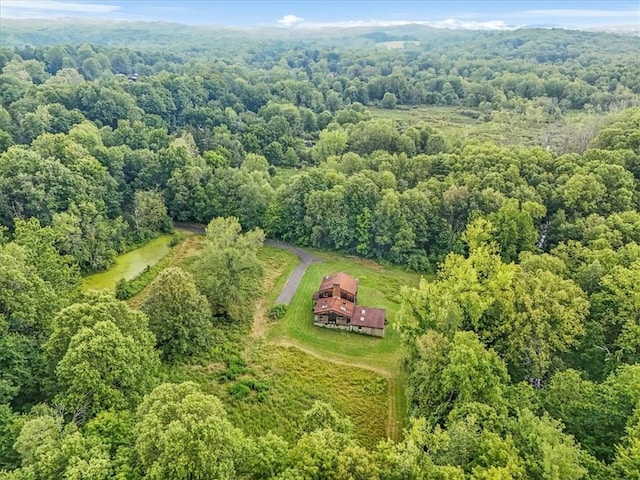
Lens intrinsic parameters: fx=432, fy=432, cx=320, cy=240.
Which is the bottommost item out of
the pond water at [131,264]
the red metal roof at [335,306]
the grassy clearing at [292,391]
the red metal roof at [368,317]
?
the pond water at [131,264]

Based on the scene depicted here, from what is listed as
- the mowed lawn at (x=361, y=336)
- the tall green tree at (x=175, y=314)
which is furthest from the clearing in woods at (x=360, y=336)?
the tall green tree at (x=175, y=314)

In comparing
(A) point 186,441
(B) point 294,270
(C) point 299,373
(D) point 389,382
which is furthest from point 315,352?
(A) point 186,441

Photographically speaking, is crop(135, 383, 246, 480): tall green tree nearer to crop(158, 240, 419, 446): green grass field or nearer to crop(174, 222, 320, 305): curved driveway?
crop(158, 240, 419, 446): green grass field

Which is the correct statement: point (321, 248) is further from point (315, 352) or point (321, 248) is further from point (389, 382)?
point (389, 382)

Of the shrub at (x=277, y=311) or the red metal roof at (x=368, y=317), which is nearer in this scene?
the red metal roof at (x=368, y=317)

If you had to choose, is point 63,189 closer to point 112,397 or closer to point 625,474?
point 112,397

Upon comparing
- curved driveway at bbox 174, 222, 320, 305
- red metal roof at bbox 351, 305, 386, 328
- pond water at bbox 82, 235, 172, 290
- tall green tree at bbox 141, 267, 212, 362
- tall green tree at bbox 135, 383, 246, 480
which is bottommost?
curved driveway at bbox 174, 222, 320, 305

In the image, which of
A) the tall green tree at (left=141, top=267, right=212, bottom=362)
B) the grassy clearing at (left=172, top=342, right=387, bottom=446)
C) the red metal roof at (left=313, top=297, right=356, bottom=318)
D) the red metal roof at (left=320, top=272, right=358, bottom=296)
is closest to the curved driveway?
the red metal roof at (left=320, top=272, right=358, bottom=296)

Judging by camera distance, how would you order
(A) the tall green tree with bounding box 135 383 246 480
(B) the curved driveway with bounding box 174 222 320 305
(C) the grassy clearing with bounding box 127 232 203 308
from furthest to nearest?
1. (C) the grassy clearing with bounding box 127 232 203 308
2. (B) the curved driveway with bounding box 174 222 320 305
3. (A) the tall green tree with bounding box 135 383 246 480

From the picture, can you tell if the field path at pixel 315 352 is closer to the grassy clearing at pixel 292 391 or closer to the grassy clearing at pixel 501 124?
the grassy clearing at pixel 292 391
